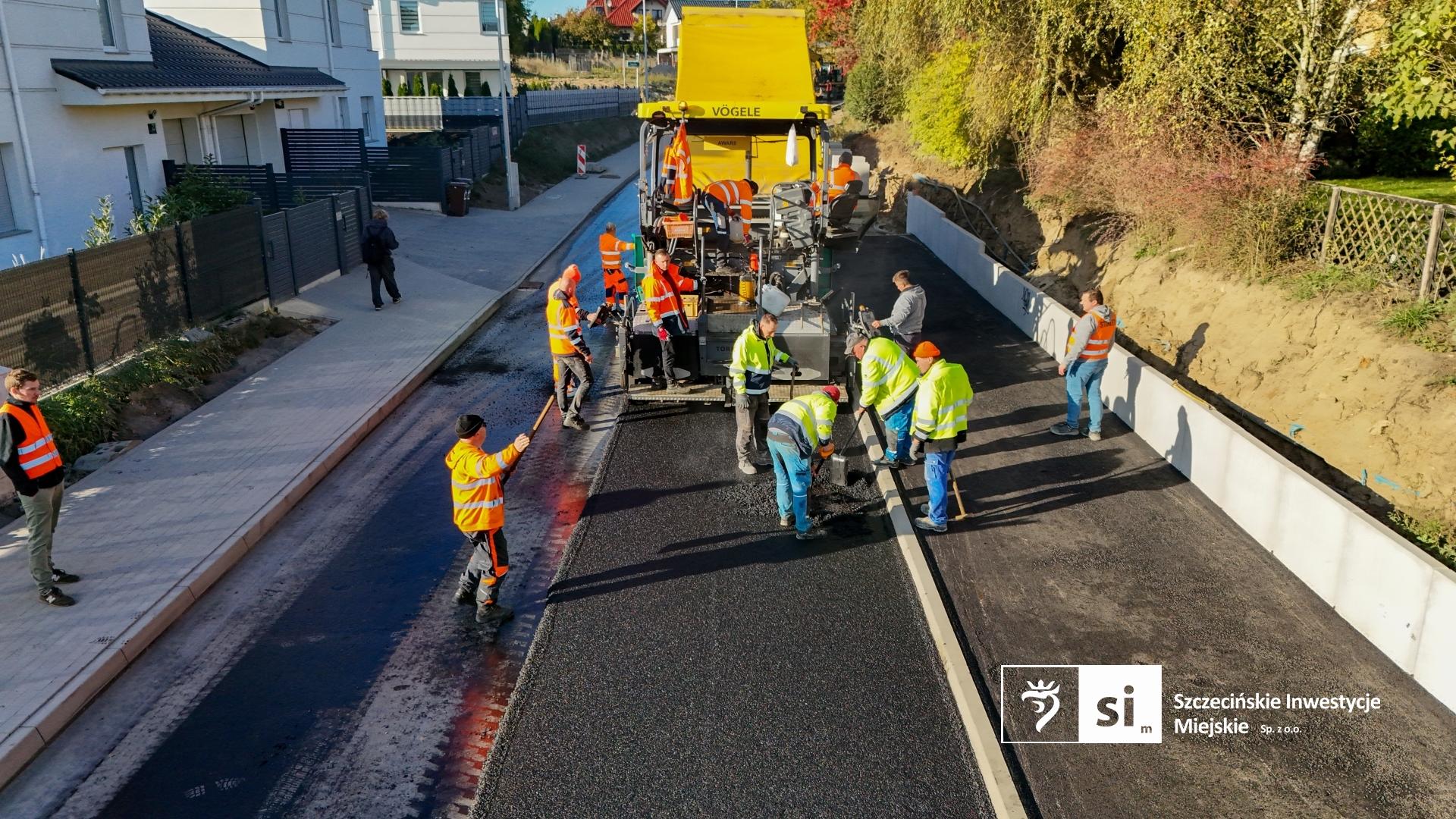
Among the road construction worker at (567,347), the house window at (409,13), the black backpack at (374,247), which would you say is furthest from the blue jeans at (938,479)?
the house window at (409,13)

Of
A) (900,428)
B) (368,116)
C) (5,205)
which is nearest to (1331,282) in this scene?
(900,428)

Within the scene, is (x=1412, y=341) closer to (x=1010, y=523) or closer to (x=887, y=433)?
A: (x=1010, y=523)

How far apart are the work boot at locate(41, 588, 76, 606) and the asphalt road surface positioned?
80 centimetres

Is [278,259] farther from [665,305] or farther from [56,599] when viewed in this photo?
[56,599]

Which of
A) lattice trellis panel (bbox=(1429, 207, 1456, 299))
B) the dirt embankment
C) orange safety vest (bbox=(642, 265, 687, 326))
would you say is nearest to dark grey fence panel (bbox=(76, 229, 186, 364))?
orange safety vest (bbox=(642, 265, 687, 326))

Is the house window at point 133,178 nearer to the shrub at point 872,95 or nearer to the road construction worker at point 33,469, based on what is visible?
the road construction worker at point 33,469

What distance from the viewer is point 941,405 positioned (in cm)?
868

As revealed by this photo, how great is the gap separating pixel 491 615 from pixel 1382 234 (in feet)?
A: 33.0

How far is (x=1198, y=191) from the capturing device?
1308 centimetres

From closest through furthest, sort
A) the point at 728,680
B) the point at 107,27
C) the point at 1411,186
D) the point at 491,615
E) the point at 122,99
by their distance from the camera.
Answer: the point at 728,680 < the point at 491,615 < the point at 1411,186 < the point at 122,99 < the point at 107,27

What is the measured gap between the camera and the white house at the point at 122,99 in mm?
15484

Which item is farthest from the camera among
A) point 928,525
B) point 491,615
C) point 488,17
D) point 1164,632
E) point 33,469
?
point 488,17

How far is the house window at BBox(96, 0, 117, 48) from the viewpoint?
17641mm

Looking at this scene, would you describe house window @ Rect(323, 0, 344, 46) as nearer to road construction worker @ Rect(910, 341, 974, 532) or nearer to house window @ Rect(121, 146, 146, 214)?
house window @ Rect(121, 146, 146, 214)
